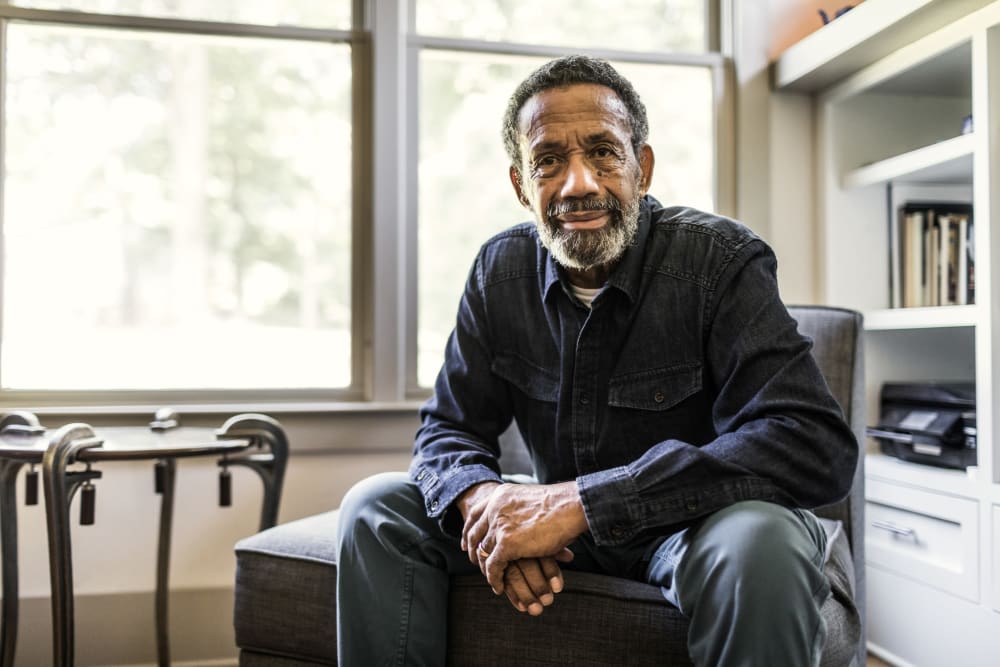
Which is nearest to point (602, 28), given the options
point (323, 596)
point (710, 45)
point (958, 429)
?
point (710, 45)

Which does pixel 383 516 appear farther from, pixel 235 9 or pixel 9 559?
pixel 235 9

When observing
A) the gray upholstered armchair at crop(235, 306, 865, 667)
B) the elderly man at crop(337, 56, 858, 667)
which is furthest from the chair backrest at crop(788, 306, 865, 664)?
the elderly man at crop(337, 56, 858, 667)

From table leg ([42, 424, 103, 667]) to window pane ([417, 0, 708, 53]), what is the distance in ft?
4.72

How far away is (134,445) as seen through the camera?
1654 mm

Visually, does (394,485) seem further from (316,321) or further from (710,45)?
(710,45)

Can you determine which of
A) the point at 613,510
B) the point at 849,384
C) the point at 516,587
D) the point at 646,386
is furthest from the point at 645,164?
the point at 516,587

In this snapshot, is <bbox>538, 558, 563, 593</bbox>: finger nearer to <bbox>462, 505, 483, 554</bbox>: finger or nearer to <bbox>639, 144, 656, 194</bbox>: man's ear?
<bbox>462, 505, 483, 554</bbox>: finger

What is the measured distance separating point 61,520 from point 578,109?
1.21m

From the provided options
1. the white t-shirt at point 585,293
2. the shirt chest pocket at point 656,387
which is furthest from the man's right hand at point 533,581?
the white t-shirt at point 585,293

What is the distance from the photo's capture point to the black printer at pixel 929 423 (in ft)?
6.12

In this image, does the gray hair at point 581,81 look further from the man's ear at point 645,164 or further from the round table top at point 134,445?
the round table top at point 134,445

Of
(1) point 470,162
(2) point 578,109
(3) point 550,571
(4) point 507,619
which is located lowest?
(4) point 507,619

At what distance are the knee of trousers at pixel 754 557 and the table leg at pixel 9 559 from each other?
142 centimetres

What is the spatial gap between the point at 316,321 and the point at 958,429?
1.65m
